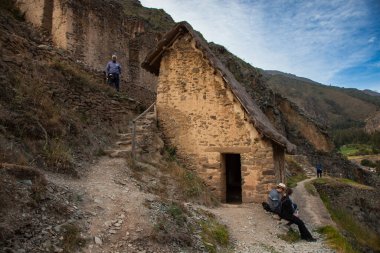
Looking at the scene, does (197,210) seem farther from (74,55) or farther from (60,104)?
(74,55)

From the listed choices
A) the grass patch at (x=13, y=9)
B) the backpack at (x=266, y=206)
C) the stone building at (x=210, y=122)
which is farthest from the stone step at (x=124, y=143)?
the grass patch at (x=13, y=9)

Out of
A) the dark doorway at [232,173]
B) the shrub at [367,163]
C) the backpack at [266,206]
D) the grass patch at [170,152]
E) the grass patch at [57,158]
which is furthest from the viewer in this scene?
the shrub at [367,163]

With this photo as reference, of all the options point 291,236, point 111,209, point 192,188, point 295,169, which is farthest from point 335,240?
point 295,169

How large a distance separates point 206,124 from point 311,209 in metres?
5.35

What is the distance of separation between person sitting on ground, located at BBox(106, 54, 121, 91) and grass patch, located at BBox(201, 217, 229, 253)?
8034mm

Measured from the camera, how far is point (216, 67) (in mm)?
11703

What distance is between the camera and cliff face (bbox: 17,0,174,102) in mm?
17109

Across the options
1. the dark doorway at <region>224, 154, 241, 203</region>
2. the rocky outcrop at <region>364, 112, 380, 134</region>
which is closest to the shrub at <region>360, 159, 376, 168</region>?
the rocky outcrop at <region>364, 112, 380, 134</region>

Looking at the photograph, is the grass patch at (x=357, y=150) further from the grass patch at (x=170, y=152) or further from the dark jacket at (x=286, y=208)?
the dark jacket at (x=286, y=208)

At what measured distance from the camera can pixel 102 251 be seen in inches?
202

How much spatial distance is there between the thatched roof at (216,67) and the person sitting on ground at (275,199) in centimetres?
155

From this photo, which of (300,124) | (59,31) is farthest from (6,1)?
(300,124)

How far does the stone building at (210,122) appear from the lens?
11.0 metres

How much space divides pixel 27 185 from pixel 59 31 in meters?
13.5
